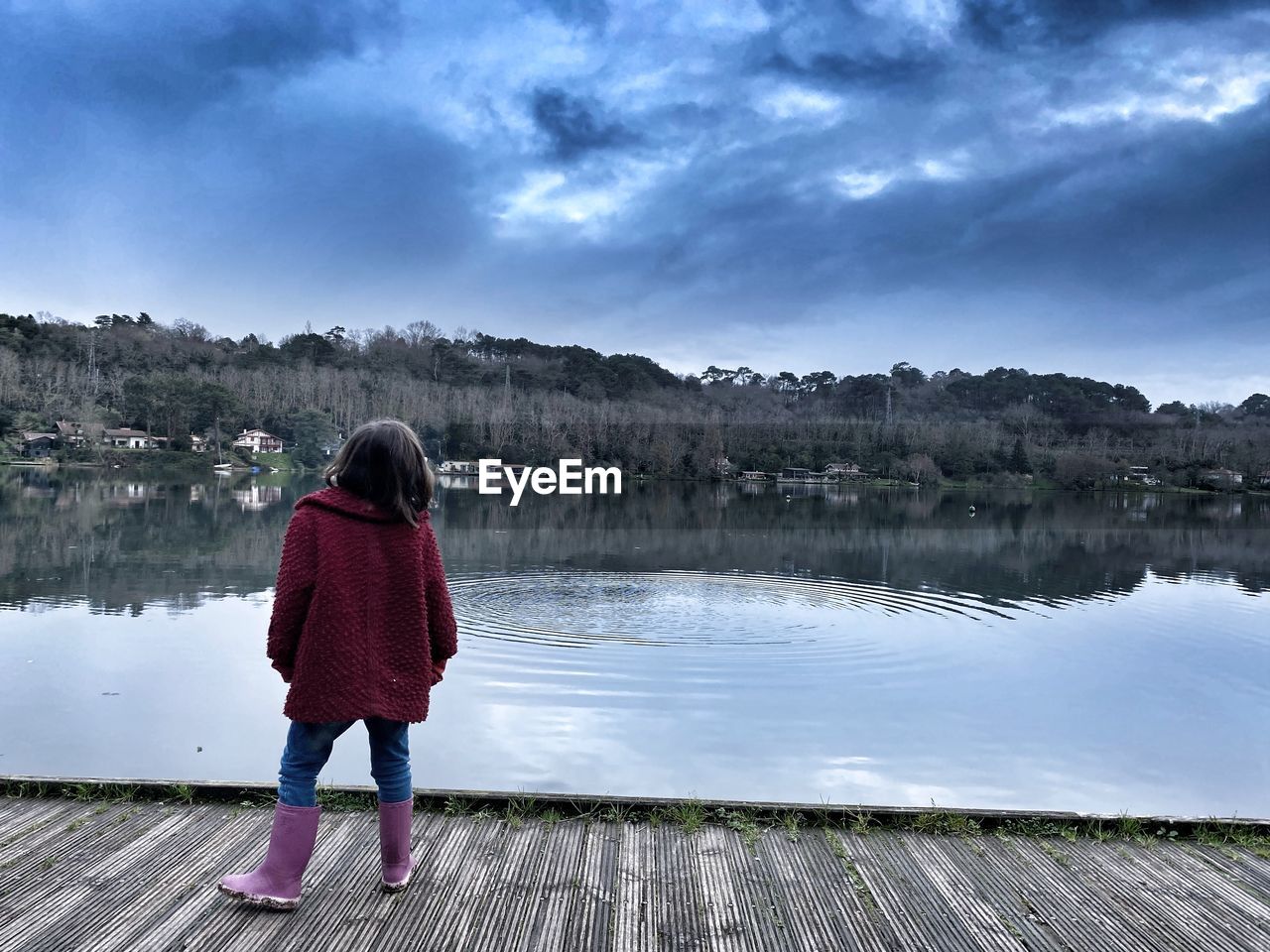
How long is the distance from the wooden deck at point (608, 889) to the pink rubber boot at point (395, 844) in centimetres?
5

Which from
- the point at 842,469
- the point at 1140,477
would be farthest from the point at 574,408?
the point at 1140,477

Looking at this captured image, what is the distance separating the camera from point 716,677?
8.37 m

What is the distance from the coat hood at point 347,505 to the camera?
8.32 feet

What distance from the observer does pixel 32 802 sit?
3.40m

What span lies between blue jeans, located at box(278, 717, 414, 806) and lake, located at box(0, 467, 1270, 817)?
281 centimetres

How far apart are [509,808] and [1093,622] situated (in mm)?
11056

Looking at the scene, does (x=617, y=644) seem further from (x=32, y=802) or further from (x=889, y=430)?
(x=889, y=430)

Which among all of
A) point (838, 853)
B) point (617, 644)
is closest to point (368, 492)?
point (838, 853)

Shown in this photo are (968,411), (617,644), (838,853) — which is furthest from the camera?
(968,411)

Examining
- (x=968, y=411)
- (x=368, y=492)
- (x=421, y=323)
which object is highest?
(x=421, y=323)

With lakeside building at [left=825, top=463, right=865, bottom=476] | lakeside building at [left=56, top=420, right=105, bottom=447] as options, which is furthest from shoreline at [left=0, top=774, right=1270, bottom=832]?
lakeside building at [left=825, top=463, right=865, bottom=476]

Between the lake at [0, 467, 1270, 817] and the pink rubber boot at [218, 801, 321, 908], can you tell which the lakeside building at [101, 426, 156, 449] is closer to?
the lake at [0, 467, 1270, 817]

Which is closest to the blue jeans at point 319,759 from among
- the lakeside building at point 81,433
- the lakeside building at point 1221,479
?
the lakeside building at point 81,433

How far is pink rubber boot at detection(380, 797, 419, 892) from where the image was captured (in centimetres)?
271
